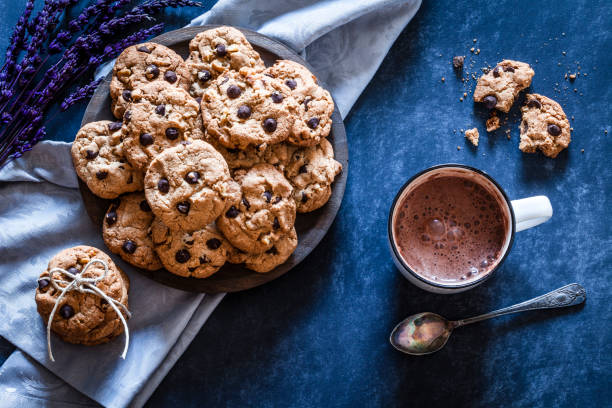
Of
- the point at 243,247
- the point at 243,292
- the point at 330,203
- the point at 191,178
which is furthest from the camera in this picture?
the point at 243,292

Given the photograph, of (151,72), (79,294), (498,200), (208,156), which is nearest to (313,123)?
(208,156)

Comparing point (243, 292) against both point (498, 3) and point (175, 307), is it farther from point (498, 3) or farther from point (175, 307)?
point (498, 3)

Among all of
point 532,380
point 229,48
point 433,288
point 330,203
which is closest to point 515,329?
point 532,380

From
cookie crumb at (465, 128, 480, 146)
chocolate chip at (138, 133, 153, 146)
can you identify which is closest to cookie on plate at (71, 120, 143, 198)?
chocolate chip at (138, 133, 153, 146)

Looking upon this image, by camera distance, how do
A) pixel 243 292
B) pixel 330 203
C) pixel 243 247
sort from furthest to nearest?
pixel 243 292 → pixel 330 203 → pixel 243 247

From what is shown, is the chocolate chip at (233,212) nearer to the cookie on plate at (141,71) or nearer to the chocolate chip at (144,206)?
the chocolate chip at (144,206)
